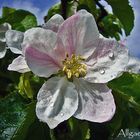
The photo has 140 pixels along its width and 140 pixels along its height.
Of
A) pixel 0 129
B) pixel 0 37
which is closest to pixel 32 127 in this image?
pixel 0 129

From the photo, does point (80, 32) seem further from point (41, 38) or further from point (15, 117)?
point (15, 117)

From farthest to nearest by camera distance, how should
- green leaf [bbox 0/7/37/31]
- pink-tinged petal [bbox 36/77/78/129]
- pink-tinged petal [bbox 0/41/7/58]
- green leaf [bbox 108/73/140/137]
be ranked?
1. green leaf [bbox 0/7/37/31]
2. pink-tinged petal [bbox 0/41/7/58]
3. green leaf [bbox 108/73/140/137]
4. pink-tinged petal [bbox 36/77/78/129]

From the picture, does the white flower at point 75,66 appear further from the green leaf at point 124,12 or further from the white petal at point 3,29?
the green leaf at point 124,12

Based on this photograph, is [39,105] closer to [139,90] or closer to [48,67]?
[48,67]

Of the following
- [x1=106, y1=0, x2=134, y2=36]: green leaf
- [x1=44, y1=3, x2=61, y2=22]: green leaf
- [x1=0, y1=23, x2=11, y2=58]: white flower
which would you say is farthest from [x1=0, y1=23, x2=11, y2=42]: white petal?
[x1=106, y1=0, x2=134, y2=36]: green leaf

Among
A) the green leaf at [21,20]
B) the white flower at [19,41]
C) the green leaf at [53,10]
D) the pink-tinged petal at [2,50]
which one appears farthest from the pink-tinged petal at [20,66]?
the green leaf at [53,10]

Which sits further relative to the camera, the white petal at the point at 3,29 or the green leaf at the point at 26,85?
the white petal at the point at 3,29

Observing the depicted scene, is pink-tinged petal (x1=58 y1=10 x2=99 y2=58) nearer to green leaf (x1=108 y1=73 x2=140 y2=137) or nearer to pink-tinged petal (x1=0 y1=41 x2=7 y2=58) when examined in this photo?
green leaf (x1=108 y1=73 x2=140 y2=137)
